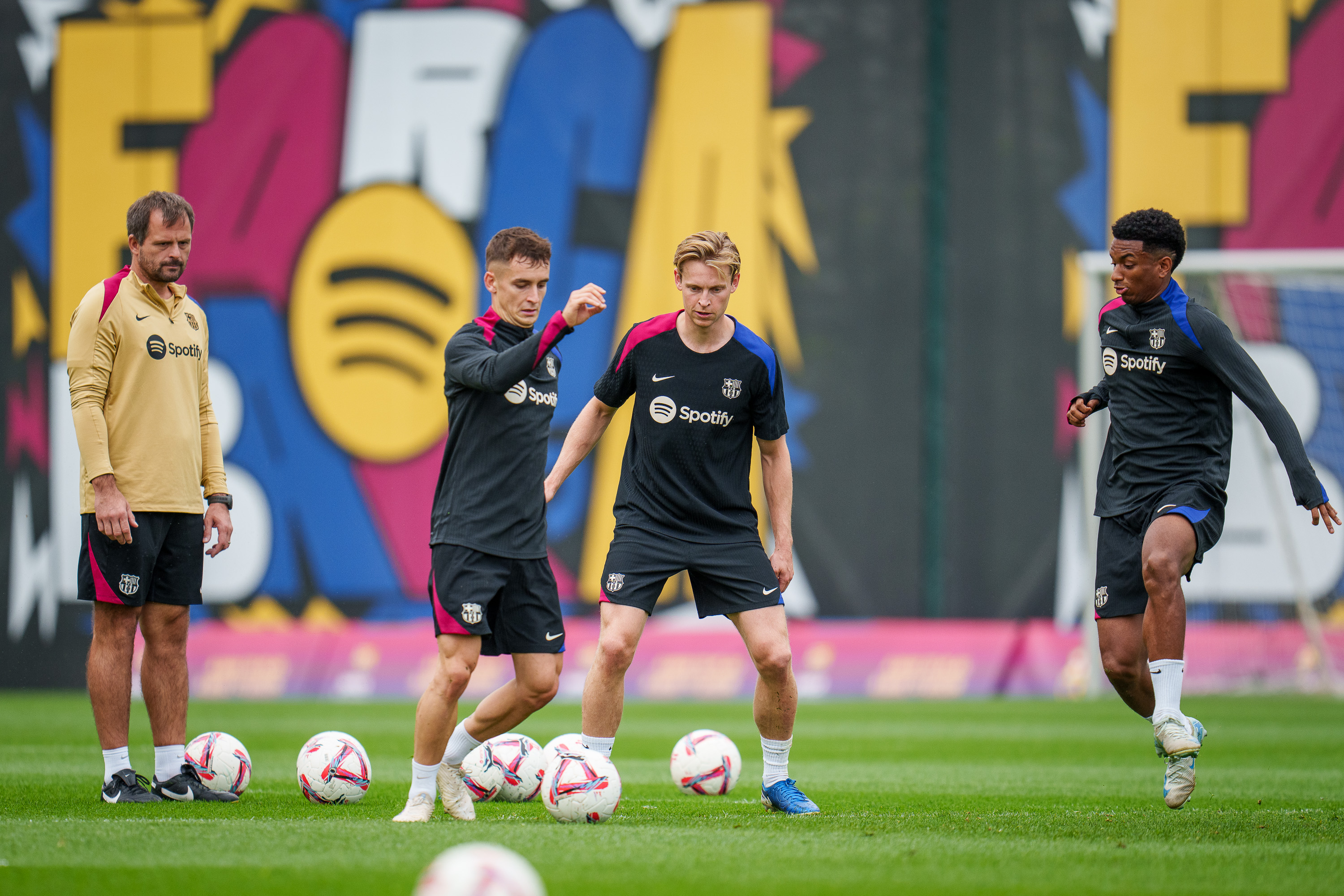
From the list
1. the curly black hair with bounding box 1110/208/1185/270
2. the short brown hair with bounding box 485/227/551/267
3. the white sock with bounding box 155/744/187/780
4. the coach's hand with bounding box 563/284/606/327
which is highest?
the curly black hair with bounding box 1110/208/1185/270

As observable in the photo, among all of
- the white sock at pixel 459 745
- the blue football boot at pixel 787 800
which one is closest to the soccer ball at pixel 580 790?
the white sock at pixel 459 745

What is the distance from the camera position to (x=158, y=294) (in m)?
6.08

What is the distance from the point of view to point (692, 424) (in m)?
5.68

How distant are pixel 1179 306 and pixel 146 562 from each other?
178 inches

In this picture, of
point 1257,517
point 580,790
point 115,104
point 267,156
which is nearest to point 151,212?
point 580,790

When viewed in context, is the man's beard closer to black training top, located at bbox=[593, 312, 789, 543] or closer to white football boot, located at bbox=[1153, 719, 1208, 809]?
black training top, located at bbox=[593, 312, 789, 543]

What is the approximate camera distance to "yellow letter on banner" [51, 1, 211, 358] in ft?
52.3

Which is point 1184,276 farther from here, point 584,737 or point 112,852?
point 112,852

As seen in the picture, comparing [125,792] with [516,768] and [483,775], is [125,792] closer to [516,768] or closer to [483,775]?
[483,775]

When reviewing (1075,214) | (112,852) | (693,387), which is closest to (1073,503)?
(1075,214)

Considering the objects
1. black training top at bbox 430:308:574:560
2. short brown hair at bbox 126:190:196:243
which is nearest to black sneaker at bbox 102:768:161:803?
black training top at bbox 430:308:574:560

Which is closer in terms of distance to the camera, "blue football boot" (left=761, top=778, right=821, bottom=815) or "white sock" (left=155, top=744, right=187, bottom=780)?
"blue football boot" (left=761, top=778, right=821, bottom=815)

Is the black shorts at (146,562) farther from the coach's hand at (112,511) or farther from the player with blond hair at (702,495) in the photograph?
the player with blond hair at (702,495)

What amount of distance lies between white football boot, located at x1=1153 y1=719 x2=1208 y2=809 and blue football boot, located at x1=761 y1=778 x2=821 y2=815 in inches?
54.8
